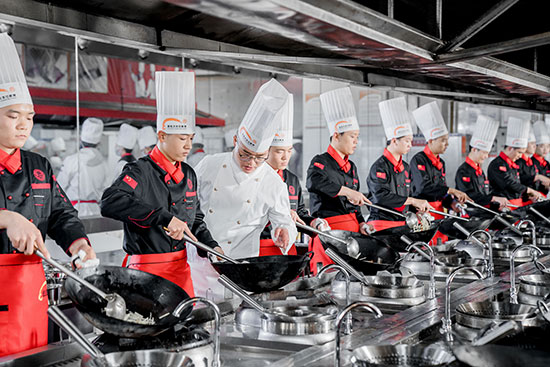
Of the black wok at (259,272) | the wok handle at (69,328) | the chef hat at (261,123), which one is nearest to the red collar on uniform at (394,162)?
the chef hat at (261,123)

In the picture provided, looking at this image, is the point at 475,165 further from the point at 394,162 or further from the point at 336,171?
the point at 336,171

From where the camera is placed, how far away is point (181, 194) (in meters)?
2.76

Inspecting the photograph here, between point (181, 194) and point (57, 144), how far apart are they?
3301 mm

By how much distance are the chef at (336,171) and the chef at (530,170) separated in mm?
4109

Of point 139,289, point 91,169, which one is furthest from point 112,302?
point 91,169

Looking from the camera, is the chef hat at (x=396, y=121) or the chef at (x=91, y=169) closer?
the chef hat at (x=396, y=121)

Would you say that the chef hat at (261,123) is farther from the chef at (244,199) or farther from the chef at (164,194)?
the chef at (164,194)

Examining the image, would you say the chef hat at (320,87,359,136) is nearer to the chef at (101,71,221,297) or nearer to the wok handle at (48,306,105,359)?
the chef at (101,71,221,297)

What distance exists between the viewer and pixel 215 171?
313cm

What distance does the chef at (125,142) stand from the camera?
591 cm

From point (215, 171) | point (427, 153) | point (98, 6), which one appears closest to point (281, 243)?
point (215, 171)

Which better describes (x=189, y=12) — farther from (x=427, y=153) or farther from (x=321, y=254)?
(x=427, y=153)

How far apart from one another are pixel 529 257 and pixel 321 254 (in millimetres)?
1245

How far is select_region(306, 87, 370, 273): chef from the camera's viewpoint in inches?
164
